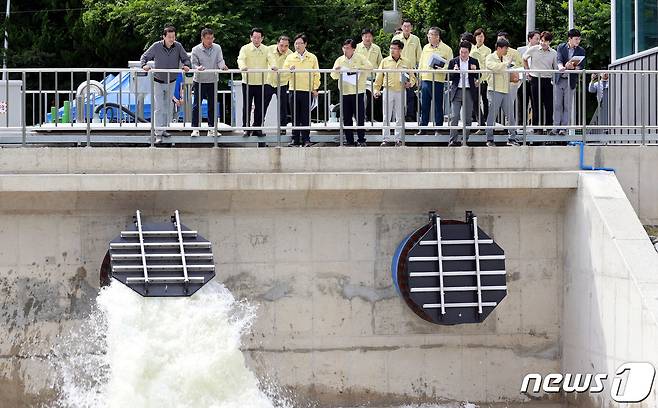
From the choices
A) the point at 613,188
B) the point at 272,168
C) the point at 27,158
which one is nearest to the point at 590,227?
the point at 613,188

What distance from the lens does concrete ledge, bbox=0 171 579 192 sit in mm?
15070

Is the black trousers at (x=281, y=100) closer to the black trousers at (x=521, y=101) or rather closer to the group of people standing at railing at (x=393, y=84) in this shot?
the group of people standing at railing at (x=393, y=84)

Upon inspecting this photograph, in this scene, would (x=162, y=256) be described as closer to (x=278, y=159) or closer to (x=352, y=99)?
(x=278, y=159)

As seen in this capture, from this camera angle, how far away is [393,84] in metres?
17.0

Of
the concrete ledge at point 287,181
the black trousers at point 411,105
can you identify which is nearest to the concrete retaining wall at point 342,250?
the concrete ledge at point 287,181

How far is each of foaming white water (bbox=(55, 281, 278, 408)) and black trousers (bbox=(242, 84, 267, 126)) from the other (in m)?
2.09

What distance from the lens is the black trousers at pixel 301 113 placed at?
54.1 feet

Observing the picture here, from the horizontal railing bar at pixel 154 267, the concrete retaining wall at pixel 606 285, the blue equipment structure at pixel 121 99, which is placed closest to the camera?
the concrete retaining wall at pixel 606 285

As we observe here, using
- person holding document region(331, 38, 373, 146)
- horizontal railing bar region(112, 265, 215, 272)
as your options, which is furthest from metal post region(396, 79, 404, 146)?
horizontal railing bar region(112, 265, 215, 272)

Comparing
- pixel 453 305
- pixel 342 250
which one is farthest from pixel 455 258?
pixel 342 250

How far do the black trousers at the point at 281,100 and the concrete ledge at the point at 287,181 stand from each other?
1.23 metres

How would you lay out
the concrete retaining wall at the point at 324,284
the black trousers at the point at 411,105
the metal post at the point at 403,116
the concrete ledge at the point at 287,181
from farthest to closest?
the black trousers at the point at 411,105 → the metal post at the point at 403,116 → the concrete retaining wall at the point at 324,284 → the concrete ledge at the point at 287,181

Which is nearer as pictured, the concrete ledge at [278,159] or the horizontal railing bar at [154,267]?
the horizontal railing bar at [154,267]

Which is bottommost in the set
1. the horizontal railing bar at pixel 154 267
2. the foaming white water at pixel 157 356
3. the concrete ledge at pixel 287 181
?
the foaming white water at pixel 157 356
